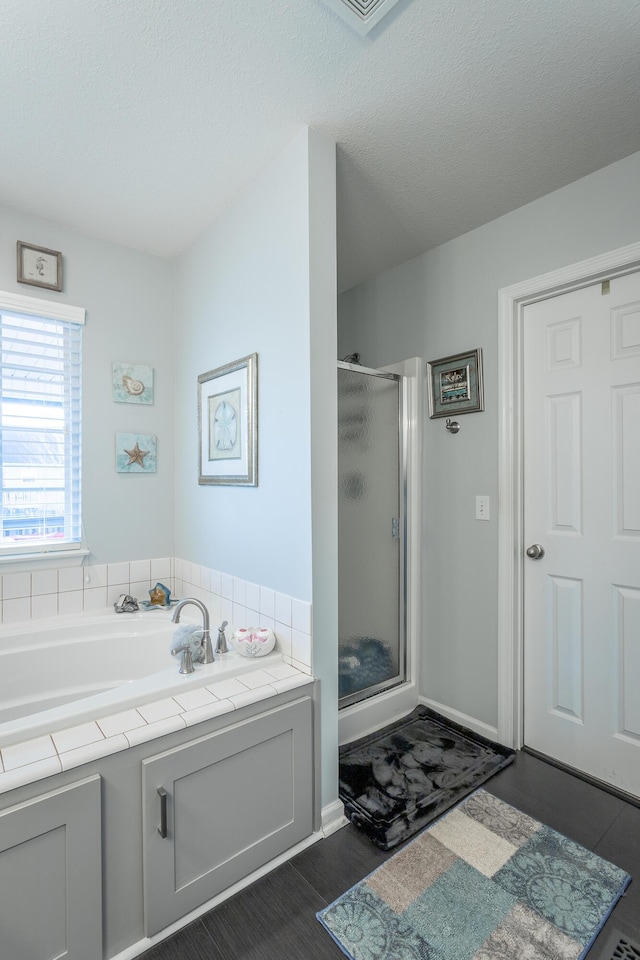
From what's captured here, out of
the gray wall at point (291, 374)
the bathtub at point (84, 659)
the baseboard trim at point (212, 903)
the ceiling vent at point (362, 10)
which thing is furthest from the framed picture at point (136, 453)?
the ceiling vent at point (362, 10)

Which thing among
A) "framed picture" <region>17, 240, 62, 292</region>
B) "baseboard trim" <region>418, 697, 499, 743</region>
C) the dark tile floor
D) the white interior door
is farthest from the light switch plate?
"framed picture" <region>17, 240, 62, 292</region>

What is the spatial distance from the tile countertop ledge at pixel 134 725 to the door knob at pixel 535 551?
1.18 metres

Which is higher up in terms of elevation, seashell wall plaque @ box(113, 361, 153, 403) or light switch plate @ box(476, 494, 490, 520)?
seashell wall plaque @ box(113, 361, 153, 403)

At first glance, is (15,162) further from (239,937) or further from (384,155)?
(239,937)

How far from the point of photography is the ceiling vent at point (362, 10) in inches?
47.2

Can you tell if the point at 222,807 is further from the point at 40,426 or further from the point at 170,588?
the point at 40,426

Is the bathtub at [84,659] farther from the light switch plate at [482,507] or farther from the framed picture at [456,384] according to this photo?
the framed picture at [456,384]

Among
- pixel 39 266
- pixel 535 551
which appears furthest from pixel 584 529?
pixel 39 266

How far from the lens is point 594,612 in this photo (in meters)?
1.97

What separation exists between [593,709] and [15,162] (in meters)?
3.24

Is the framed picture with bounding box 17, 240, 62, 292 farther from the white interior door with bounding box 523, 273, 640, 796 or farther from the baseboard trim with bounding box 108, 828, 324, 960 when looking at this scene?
the baseboard trim with bounding box 108, 828, 324, 960

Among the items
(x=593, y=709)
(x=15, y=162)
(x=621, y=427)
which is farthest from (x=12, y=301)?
(x=593, y=709)

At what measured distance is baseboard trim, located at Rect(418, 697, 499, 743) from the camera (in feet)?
7.41

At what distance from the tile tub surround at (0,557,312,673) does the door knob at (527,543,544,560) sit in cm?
113
